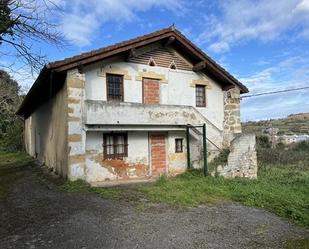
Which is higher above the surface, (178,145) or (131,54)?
(131,54)

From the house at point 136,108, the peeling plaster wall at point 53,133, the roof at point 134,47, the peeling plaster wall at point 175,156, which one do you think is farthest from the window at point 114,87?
the peeling plaster wall at point 175,156

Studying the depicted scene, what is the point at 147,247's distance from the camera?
6.70 metres

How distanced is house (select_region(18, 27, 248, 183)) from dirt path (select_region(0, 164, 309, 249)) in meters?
3.34

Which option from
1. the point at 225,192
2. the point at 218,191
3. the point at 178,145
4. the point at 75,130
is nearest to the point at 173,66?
the point at 178,145

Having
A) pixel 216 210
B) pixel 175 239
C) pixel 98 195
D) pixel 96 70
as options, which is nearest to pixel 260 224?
pixel 216 210

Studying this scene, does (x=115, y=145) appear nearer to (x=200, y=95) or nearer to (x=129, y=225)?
(x=200, y=95)

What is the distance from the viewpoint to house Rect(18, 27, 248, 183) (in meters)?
13.3

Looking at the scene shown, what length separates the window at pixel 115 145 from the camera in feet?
47.4

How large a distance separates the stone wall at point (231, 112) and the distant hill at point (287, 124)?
83.8 feet

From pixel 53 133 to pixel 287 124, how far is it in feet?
135

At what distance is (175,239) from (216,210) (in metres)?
3.04

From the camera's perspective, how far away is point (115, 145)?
48.3ft

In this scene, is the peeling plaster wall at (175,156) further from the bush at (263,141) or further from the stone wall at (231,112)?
the bush at (263,141)

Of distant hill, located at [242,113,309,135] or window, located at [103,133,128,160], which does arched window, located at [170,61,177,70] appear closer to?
window, located at [103,133,128,160]
